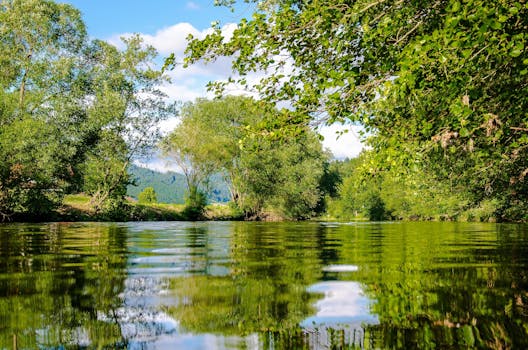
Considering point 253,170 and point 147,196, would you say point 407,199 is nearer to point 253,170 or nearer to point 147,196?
point 253,170

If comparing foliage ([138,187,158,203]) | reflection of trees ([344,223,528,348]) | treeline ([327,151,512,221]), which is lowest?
reflection of trees ([344,223,528,348])

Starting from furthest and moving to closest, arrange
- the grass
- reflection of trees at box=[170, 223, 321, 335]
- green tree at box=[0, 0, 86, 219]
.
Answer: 1. the grass
2. green tree at box=[0, 0, 86, 219]
3. reflection of trees at box=[170, 223, 321, 335]

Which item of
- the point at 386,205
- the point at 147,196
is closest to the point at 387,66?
the point at 386,205

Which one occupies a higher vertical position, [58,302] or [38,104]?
[38,104]

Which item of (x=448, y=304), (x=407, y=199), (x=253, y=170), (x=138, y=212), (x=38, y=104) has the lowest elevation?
(x=448, y=304)

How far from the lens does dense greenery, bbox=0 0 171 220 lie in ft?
124

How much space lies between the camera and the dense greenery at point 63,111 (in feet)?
124

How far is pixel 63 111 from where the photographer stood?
41.4 metres

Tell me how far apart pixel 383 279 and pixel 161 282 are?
2.81m

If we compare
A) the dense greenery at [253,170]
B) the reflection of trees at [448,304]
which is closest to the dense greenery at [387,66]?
the reflection of trees at [448,304]

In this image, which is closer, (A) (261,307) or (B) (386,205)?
(A) (261,307)

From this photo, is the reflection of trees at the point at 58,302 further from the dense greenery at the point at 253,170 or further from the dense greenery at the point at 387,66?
the dense greenery at the point at 253,170

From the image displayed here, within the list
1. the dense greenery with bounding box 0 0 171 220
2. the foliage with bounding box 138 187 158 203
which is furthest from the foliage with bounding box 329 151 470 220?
the foliage with bounding box 138 187 158 203

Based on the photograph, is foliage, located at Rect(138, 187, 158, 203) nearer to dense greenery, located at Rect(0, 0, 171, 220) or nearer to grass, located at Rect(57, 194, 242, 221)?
grass, located at Rect(57, 194, 242, 221)
